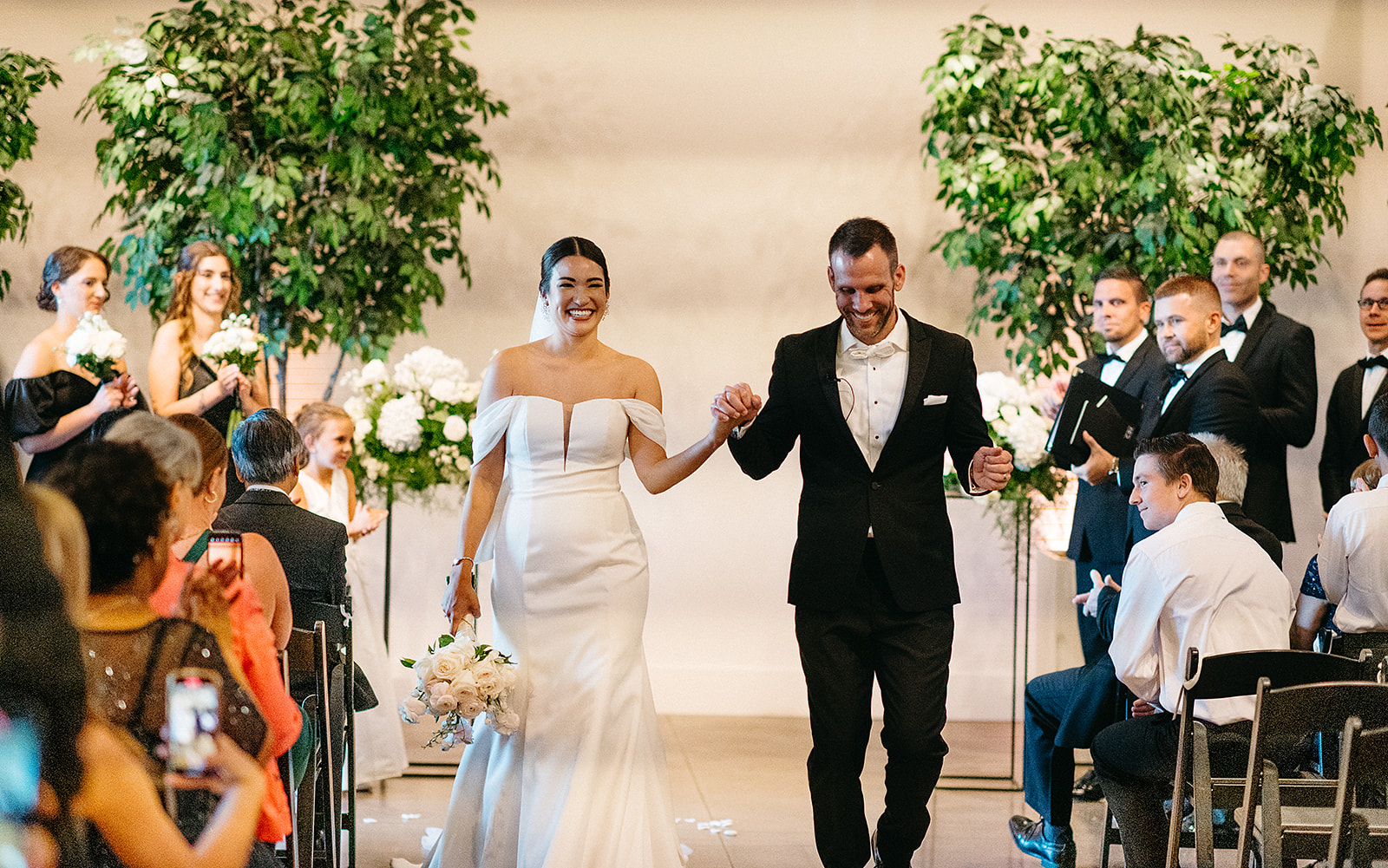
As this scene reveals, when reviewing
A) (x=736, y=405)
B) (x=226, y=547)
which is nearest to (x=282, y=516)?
(x=226, y=547)

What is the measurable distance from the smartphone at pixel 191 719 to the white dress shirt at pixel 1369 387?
4.68 metres

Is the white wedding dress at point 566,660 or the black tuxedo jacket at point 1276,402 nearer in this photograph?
the white wedding dress at point 566,660

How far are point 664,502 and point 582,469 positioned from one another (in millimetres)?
2971

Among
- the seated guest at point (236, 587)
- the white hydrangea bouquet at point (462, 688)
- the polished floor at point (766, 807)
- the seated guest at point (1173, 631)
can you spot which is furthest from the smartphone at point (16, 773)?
the polished floor at point (766, 807)

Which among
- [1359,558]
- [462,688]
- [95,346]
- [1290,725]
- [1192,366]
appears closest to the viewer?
[1290,725]

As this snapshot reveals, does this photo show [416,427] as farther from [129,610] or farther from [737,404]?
[129,610]

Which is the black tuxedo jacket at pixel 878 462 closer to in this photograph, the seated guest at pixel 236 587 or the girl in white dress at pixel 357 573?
the seated guest at pixel 236 587

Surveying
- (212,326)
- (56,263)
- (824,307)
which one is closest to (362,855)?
(212,326)

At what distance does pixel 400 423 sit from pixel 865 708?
2052 mm

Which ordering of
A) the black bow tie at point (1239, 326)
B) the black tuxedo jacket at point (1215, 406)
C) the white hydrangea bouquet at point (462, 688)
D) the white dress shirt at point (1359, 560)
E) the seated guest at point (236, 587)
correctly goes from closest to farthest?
the seated guest at point (236, 587) → the white hydrangea bouquet at point (462, 688) → the white dress shirt at point (1359, 560) → the black tuxedo jacket at point (1215, 406) → the black bow tie at point (1239, 326)

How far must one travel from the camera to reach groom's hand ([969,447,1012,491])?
302 centimetres

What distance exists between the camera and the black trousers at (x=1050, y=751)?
356 cm

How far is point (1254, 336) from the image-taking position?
198 inches

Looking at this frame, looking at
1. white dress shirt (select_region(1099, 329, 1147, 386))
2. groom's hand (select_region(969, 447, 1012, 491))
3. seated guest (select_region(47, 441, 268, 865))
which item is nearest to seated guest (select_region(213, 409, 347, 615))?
groom's hand (select_region(969, 447, 1012, 491))
